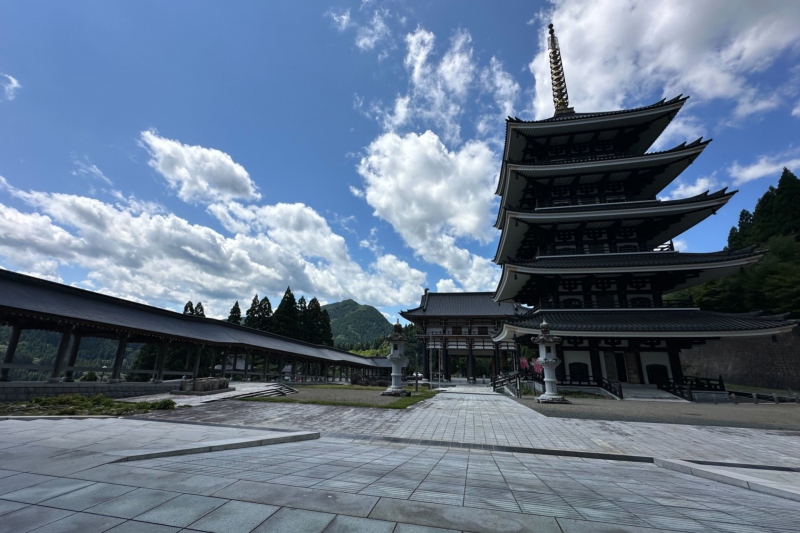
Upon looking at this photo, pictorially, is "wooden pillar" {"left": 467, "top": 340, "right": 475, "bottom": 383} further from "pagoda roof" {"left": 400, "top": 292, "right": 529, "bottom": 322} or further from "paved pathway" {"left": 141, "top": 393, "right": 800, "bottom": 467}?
"paved pathway" {"left": 141, "top": 393, "right": 800, "bottom": 467}

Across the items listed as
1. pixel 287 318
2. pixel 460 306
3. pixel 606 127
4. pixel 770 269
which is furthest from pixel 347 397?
pixel 770 269

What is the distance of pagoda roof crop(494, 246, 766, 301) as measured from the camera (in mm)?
18344

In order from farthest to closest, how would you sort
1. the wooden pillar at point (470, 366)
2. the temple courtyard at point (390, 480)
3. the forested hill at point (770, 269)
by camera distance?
the wooden pillar at point (470, 366) < the forested hill at point (770, 269) < the temple courtyard at point (390, 480)

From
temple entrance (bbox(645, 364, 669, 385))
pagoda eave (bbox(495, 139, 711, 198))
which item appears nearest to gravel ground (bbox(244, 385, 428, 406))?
temple entrance (bbox(645, 364, 669, 385))

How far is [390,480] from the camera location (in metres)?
4.25

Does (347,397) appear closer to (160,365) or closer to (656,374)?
(160,365)

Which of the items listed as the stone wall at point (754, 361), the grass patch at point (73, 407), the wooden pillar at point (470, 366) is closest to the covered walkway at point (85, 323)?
the grass patch at point (73, 407)

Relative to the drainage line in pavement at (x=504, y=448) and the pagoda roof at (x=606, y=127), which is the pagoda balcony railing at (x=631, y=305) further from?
the drainage line in pavement at (x=504, y=448)

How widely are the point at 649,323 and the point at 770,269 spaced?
847 inches

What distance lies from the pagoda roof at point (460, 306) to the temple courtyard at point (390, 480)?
3012 centimetres

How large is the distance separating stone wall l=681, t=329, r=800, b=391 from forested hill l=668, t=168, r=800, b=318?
2.79m

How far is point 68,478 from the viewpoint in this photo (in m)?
3.73

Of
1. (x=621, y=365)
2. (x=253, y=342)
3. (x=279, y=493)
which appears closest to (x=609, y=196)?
(x=621, y=365)

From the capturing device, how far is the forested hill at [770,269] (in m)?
26.2
